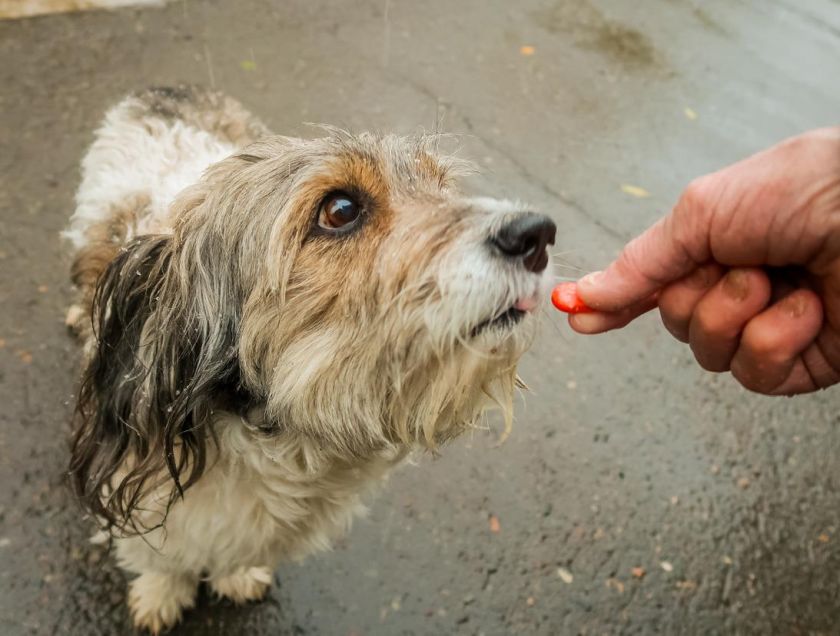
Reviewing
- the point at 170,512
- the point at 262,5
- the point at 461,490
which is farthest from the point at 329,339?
the point at 262,5

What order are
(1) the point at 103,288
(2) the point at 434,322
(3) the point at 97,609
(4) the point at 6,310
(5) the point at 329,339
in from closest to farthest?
(2) the point at 434,322, (5) the point at 329,339, (1) the point at 103,288, (3) the point at 97,609, (4) the point at 6,310

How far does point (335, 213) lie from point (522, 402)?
2035 millimetres

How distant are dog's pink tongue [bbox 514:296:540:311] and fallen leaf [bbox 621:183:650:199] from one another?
3544 millimetres

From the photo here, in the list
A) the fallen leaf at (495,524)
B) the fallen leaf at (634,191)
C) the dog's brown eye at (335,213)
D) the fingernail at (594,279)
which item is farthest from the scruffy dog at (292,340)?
the fallen leaf at (634,191)

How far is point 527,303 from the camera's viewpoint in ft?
5.47

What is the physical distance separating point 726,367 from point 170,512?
68.0 inches

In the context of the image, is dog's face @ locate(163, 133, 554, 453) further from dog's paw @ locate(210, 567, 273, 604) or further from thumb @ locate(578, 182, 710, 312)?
dog's paw @ locate(210, 567, 273, 604)

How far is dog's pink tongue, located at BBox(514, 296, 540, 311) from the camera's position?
5.43 feet

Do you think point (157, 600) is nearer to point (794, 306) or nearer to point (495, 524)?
point (495, 524)

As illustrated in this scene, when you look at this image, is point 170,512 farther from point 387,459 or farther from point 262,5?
point 262,5

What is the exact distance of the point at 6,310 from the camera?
3.50 metres

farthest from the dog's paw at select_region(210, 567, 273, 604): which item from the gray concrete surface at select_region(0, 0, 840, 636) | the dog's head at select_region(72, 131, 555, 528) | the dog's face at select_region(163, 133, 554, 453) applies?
the dog's face at select_region(163, 133, 554, 453)

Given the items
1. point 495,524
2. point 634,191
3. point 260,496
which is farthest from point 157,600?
point 634,191

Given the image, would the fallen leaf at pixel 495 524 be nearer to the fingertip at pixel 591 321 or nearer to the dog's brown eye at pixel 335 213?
the fingertip at pixel 591 321
